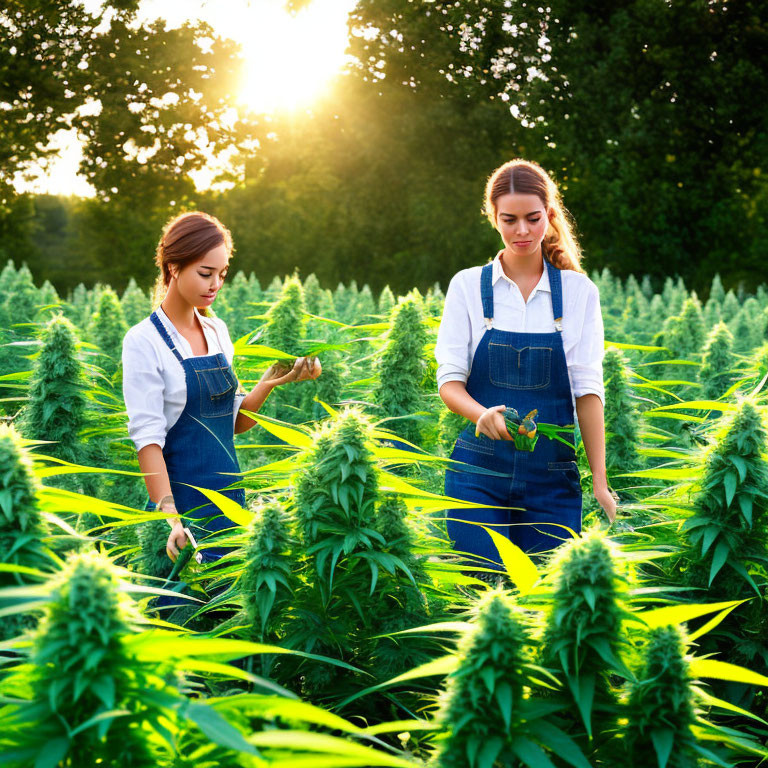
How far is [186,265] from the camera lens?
112 inches

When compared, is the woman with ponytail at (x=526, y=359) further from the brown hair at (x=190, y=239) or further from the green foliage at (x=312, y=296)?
the green foliage at (x=312, y=296)

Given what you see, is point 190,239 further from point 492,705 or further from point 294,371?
point 492,705

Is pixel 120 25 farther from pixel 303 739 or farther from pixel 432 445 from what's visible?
pixel 303 739

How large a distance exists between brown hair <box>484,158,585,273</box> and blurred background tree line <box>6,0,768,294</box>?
14.1 m

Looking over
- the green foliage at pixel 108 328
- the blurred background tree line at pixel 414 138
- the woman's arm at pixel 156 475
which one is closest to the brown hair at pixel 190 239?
the woman's arm at pixel 156 475

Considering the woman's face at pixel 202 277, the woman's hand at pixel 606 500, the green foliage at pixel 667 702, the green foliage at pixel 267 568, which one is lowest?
the woman's hand at pixel 606 500

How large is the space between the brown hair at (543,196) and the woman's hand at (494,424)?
2.32ft

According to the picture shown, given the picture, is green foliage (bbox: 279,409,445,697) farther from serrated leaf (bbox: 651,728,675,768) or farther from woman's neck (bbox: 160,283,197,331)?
woman's neck (bbox: 160,283,197,331)

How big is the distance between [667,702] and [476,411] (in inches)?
59.7

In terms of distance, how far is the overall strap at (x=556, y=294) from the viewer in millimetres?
2939

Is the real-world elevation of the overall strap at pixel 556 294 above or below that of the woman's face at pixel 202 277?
below

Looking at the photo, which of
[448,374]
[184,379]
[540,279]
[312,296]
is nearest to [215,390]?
[184,379]

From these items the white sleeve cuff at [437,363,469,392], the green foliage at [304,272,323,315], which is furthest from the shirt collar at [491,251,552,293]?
the green foliage at [304,272,323,315]

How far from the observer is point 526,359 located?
291 cm
